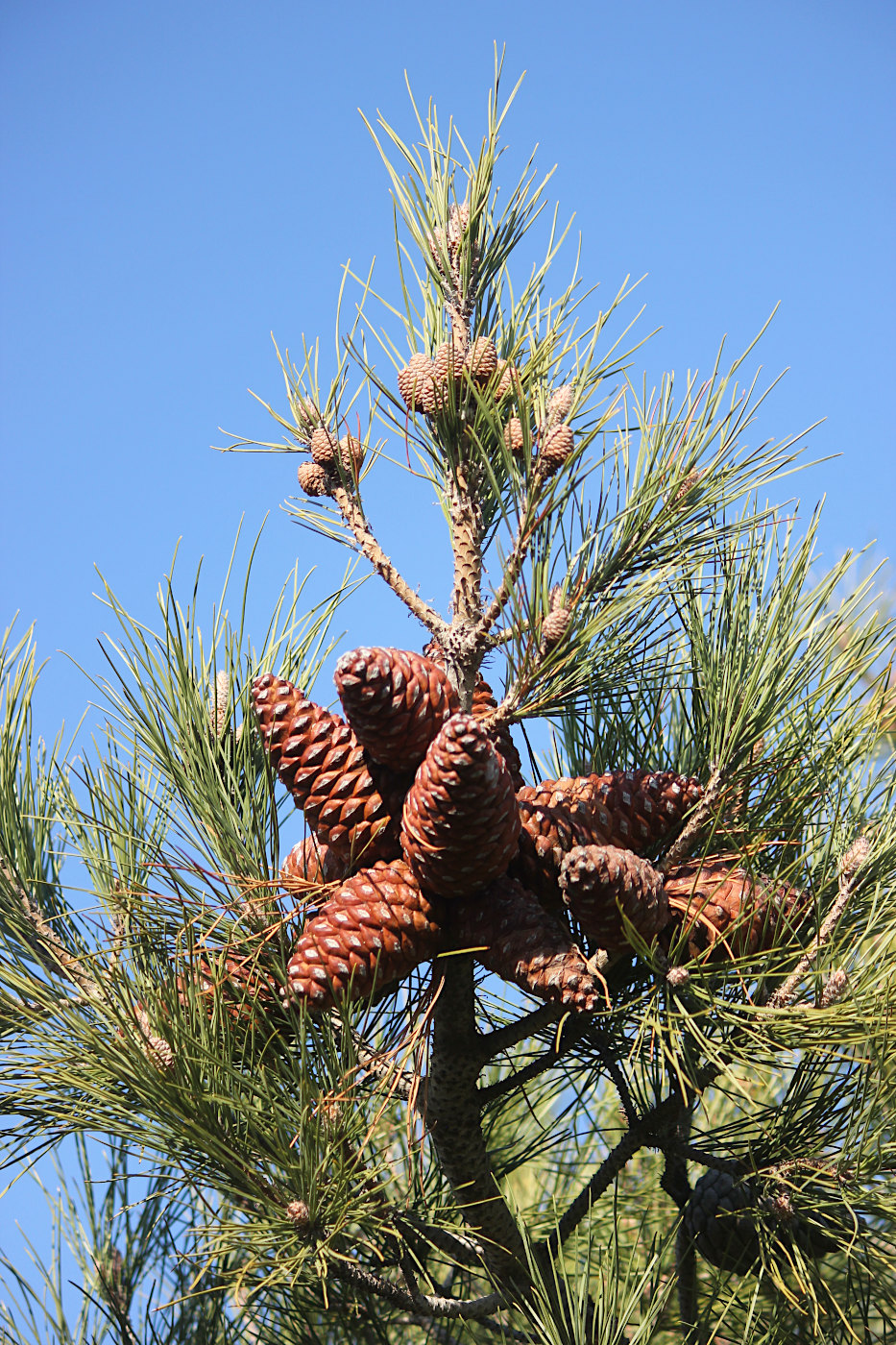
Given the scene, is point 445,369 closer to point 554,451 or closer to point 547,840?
point 554,451

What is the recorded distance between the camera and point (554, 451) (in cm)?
116

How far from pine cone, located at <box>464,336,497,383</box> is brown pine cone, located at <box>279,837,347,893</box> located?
0.54m

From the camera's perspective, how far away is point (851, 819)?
132 centimetres

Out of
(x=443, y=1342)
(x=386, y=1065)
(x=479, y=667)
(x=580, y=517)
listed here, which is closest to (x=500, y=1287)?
(x=443, y=1342)

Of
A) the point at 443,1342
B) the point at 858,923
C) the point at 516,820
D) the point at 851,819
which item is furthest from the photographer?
the point at 443,1342

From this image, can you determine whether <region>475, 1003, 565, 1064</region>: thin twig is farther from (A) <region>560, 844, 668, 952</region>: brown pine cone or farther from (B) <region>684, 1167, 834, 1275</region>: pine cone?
(B) <region>684, 1167, 834, 1275</region>: pine cone

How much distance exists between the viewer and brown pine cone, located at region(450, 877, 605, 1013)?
1096mm

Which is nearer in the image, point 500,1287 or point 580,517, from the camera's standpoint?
point 580,517

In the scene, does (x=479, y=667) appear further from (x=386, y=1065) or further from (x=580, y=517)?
(x=386, y=1065)

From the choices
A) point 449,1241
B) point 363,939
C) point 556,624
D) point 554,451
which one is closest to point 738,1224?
point 449,1241

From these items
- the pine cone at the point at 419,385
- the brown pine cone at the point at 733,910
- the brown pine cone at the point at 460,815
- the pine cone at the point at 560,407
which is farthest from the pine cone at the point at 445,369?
the brown pine cone at the point at 733,910

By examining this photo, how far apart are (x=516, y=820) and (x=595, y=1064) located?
47cm

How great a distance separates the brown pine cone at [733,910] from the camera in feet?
3.89

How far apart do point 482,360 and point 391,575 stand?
27 centimetres
